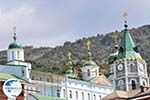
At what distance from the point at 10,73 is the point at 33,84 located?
536cm

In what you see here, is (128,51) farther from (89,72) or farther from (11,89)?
(11,89)

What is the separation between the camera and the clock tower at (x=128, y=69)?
135 metres

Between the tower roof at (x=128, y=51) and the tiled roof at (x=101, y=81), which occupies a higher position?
the tower roof at (x=128, y=51)

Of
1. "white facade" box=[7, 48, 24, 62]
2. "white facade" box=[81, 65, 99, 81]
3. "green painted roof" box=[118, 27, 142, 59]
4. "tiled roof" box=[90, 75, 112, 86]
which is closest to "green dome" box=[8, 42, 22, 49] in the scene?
"white facade" box=[7, 48, 24, 62]

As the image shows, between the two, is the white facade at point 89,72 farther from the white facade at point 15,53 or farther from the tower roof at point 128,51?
the white facade at point 15,53

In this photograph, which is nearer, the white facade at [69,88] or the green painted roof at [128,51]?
the white facade at [69,88]

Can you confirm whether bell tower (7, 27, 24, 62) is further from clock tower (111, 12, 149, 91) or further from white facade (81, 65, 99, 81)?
clock tower (111, 12, 149, 91)

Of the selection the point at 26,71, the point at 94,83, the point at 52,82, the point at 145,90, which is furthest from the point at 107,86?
the point at 145,90

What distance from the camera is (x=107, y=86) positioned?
134500 millimetres

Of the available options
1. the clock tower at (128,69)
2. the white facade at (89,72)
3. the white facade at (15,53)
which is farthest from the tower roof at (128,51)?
the white facade at (15,53)

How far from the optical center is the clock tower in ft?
444

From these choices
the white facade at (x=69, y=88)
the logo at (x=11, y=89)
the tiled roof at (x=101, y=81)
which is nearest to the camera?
the logo at (x=11, y=89)

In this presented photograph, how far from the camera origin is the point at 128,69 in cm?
13625

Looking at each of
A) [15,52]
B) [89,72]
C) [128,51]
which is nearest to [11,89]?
[15,52]
